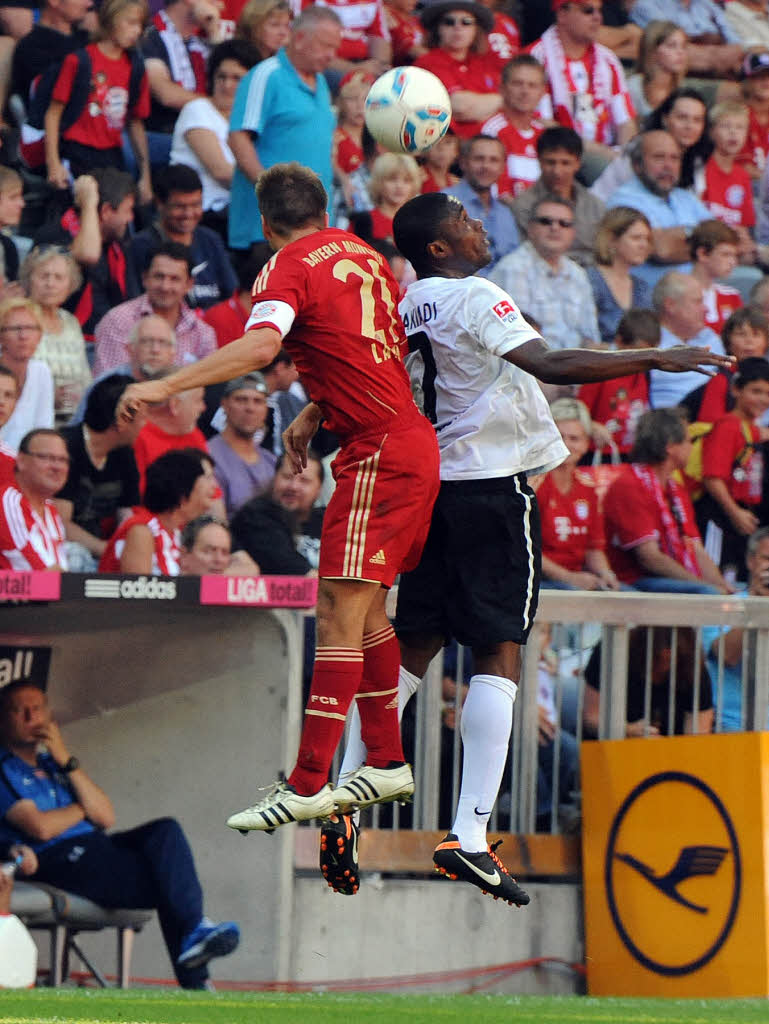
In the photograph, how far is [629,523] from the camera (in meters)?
10.5

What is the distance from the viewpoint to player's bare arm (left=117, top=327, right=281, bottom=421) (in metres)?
5.45

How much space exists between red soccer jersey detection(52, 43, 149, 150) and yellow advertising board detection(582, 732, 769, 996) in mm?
5332

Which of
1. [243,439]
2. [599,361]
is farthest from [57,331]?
[599,361]

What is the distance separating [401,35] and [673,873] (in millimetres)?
8112

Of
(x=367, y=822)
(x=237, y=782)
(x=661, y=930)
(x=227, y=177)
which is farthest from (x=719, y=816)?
(x=227, y=177)

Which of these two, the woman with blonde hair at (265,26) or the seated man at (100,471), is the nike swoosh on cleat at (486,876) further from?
the woman with blonde hair at (265,26)

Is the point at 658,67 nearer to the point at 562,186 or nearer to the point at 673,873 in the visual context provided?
the point at 562,186

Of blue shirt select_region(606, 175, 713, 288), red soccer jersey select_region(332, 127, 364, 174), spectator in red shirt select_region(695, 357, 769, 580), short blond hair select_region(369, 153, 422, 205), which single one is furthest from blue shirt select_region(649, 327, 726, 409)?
red soccer jersey select_region(332, 127, 364, 174)

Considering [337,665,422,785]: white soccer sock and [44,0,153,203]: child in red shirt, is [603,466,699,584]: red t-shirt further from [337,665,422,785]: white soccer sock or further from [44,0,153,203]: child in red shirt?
[337,665,422,785]: white soccer sock

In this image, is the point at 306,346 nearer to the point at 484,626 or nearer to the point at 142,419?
the point at 484,626

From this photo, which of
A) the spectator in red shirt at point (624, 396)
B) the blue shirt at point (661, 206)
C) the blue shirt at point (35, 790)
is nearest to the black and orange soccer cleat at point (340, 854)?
the blue shirt at point (35, 790)

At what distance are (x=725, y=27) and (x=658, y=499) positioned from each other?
801 cm

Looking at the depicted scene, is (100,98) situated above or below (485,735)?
above

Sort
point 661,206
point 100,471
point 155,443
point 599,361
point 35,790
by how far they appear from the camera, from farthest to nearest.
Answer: point 661,206 → point 155,443 → point 100,471 → point 35,790 → point 599,361
